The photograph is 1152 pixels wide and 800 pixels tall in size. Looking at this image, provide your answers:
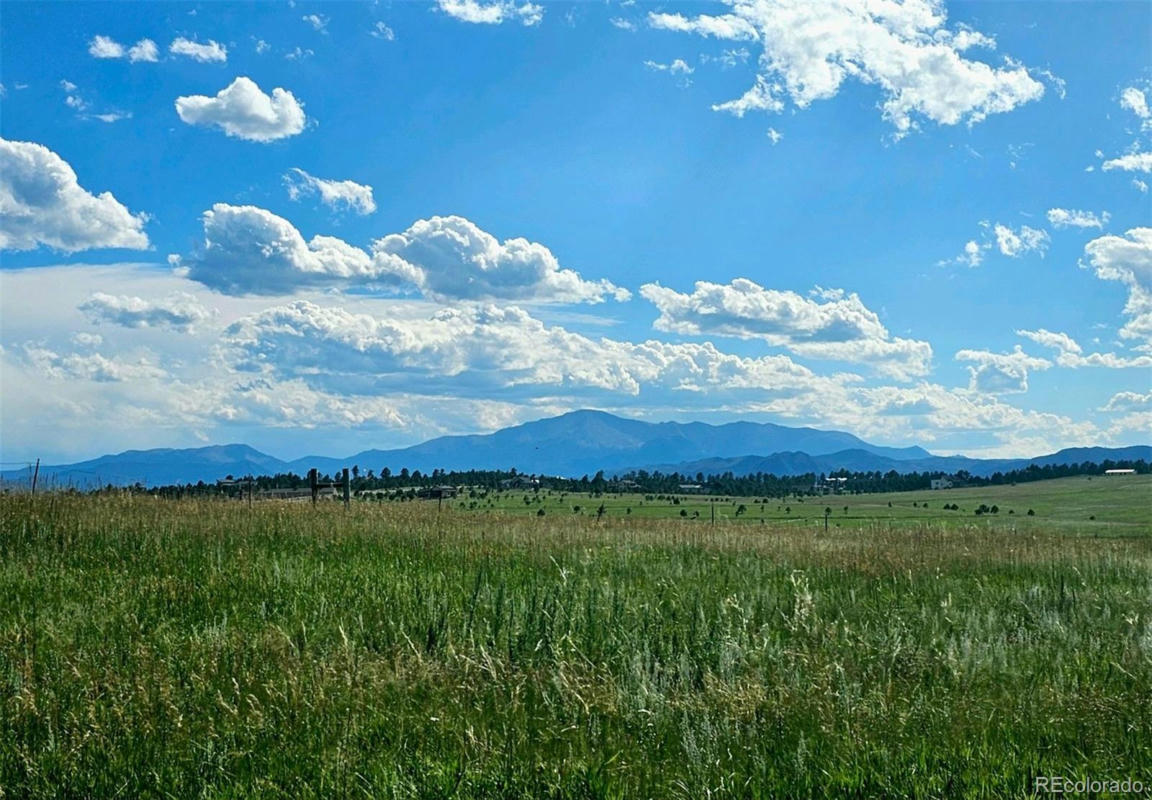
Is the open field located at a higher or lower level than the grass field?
lower

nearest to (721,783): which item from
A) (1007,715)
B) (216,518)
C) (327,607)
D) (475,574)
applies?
(1007,715)

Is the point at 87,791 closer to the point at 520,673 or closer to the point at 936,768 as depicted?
the point at 520,673

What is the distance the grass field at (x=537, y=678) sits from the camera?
606 centimetres

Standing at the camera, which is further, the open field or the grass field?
the open field

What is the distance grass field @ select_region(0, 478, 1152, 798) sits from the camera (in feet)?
19.9

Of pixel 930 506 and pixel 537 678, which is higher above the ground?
pixel 537 678

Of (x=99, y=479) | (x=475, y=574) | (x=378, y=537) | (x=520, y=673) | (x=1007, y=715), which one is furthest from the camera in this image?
(x=99, y=479)

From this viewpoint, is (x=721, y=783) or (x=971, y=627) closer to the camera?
(x=721, y=783)

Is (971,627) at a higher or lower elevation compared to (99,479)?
lower

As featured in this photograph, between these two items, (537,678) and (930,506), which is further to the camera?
(930,506)

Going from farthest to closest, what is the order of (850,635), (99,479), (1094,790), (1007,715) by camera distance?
(99,479) < (850,635) < (1007,715) < (1094,790)

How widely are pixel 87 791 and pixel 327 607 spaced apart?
4698 millimetres

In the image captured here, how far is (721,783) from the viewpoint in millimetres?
5836

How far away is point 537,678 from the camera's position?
7836mm
